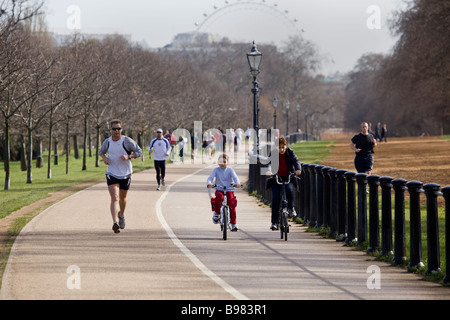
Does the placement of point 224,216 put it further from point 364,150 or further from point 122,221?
point 364,150

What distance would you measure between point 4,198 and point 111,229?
1171cm

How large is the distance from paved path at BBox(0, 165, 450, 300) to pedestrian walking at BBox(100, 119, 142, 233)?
0.61 meters

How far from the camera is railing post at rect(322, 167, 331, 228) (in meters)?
17.3

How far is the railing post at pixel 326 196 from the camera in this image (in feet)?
56.9

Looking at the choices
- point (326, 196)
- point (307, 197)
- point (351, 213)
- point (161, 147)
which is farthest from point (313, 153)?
point (351, 213)

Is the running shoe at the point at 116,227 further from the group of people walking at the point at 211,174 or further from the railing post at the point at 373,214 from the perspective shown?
the railing post at the point at 373,214

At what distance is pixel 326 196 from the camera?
17469 millimetres

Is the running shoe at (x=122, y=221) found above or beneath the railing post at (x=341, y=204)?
beneath

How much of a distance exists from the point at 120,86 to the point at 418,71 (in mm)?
19738

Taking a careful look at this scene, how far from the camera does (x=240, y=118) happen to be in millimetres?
120375

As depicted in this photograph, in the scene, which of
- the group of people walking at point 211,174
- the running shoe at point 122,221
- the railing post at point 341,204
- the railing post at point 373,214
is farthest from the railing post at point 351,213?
the running shoe at point 122,221

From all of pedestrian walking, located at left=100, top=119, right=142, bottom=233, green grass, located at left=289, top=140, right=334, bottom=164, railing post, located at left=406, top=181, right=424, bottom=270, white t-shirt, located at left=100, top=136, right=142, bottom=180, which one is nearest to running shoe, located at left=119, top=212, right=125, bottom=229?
pedestrian walking, located at left=100, top=119, right=142, bottom=233

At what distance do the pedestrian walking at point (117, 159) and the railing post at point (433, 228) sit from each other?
645 cm

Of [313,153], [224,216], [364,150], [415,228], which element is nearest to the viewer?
[415,228]
